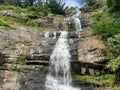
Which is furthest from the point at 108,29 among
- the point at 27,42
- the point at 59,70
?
the point at 27,42

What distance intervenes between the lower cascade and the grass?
2.87 feet

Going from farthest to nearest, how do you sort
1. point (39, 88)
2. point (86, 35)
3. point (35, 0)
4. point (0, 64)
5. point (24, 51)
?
point (35, 0) < point (86, 35) < point (24, 51) < point (0, 64) < point (39, 88)

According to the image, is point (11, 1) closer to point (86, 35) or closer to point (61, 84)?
point (86, 35)

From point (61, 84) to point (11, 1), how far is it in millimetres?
26336

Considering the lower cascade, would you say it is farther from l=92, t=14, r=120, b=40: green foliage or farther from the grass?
l=92, t=14, r=120, b=40: green foliage

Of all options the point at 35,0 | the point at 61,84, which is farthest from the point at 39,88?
the point at 35,0

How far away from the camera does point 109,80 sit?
20.3 m

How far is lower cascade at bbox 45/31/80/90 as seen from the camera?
20.7 m

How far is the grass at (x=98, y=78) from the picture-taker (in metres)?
20.2

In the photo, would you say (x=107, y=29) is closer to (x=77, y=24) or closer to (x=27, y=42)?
(x=27, y=42)

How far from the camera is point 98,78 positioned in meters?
20.8

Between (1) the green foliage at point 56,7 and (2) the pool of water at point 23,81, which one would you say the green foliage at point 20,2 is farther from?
(2) the pool of water at point 23,81

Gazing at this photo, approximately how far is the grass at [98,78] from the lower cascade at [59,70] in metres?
0.87

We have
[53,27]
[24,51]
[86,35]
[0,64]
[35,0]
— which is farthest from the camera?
[35,0]
